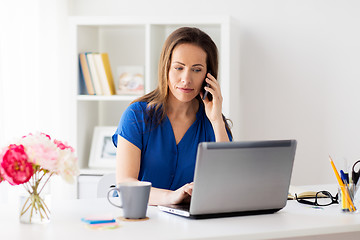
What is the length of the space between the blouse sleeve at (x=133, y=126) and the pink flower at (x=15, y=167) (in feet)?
2.12

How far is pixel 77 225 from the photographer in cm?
151

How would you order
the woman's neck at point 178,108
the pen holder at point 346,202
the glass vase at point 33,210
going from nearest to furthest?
the glass vase at point 33,210 < the pen holder at point 346,202 < the woman's neck at point 178,108

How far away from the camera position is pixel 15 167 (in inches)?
59.0

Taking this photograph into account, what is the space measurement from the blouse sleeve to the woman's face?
17cm

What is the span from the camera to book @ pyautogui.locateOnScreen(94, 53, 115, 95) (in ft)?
11.4

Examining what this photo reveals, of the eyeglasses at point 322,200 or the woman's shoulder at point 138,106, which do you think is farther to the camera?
the woman's shoulder at point 138,106

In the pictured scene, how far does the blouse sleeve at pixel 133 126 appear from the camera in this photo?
212 cm

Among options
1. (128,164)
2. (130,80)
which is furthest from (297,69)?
(128,164)

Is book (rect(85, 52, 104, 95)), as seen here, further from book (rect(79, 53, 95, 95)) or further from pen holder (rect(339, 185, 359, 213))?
pen holder (rect(339, 185, 359, 213))

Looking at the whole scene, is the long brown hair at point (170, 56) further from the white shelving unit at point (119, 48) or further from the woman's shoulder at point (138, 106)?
the white shelving unit at point (119, 48)

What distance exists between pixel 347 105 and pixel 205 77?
5.78 ft

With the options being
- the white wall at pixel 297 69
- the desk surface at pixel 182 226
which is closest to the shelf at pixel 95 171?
the white wall at pixel 297 69

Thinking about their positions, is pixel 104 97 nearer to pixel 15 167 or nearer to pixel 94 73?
pixel 94 73

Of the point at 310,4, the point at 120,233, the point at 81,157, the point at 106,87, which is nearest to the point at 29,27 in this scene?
the point at 106,87
